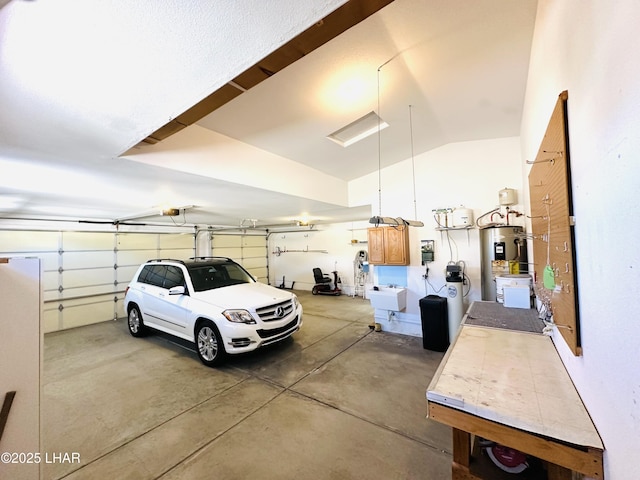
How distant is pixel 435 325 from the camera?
14.3ft

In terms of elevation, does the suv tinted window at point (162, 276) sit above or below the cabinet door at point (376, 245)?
below

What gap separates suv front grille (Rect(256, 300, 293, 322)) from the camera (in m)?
3.83

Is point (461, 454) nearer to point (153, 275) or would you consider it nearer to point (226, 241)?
point (153, 275)

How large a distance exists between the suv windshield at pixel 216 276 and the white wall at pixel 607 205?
4.30 m

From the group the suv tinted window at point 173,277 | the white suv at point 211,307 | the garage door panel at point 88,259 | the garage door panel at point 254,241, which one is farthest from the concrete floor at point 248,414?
the garage door panel at point 254,241

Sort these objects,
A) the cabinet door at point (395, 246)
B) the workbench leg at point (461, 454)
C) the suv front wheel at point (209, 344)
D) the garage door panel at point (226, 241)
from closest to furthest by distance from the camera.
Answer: the workbench leg at point (461, 454) → the suv front wheel at point (209, 344) → the cabinet door at point (395, 246) → the garage door panel at point (226, 241)

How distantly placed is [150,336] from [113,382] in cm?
198

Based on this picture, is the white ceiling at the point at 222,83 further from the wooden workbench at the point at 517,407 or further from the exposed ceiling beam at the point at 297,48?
the wooden workbench at the point at 517,407

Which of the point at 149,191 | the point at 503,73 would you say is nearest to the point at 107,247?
the point at 149,191

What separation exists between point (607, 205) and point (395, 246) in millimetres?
4189

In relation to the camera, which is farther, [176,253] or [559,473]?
[176,253]

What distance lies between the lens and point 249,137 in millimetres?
3262

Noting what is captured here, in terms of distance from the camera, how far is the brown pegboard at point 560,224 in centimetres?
129

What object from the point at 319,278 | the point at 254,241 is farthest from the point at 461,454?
the point at 254,241
